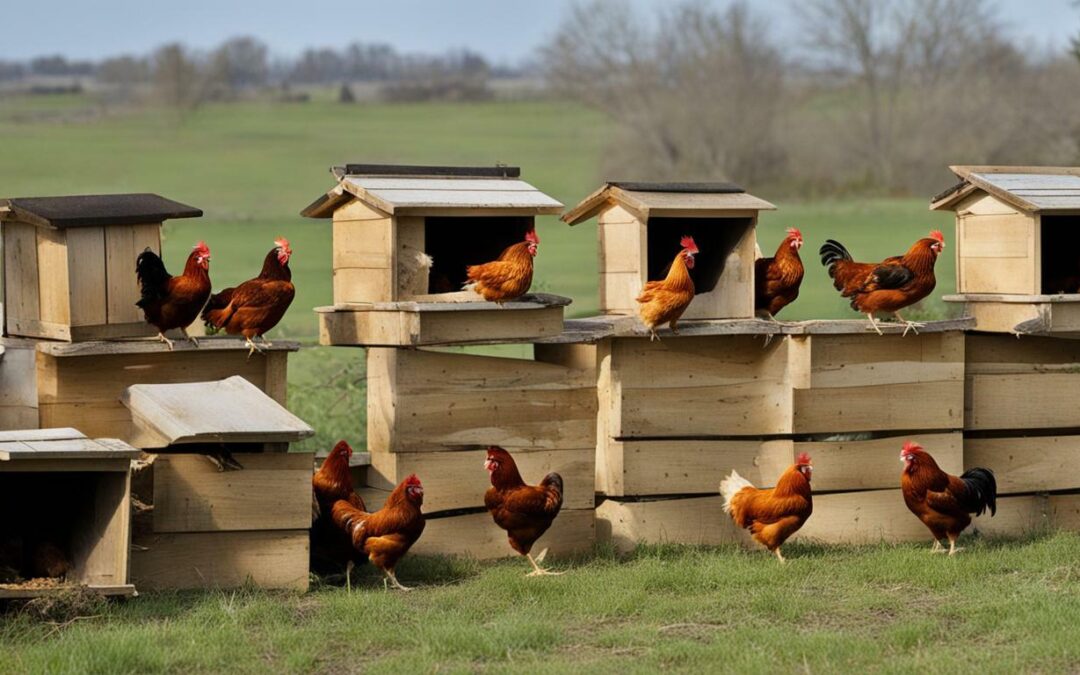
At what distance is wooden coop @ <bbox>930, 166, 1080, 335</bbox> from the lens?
9125 millimetres

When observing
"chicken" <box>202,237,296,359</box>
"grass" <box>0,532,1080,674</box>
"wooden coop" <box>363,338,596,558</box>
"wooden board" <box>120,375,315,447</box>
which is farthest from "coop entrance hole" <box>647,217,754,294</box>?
"wooden board" <box>120,375,315,447</box>

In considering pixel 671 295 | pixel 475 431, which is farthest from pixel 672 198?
pixel 475 431

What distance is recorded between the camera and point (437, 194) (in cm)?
851

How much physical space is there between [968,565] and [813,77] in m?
59.9

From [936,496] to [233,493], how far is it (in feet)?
12.9

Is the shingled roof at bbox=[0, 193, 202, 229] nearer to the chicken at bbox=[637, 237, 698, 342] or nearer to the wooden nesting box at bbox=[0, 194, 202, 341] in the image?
the wooden nesting box at bbox=[0, 194, 202, 341]

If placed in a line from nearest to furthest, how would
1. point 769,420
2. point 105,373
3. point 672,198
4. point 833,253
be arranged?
point 105,373 → point 672,198 → point 769,420 → point 833,253

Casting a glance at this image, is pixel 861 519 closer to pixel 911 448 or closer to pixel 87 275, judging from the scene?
pixel 911 448

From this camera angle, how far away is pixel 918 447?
8.71 m

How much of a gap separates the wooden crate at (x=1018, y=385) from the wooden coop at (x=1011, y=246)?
0.30m

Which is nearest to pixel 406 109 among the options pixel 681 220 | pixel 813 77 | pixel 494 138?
pixel 494 138

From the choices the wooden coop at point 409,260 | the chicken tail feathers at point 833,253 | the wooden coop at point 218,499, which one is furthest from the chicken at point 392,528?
the chicken tail feathers at point 833,253

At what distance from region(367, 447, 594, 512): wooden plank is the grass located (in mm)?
402

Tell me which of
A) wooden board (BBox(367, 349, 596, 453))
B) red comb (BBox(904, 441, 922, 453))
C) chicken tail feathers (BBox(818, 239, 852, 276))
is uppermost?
chicken tail feathers (BBox(818, 239, 852, 276))
